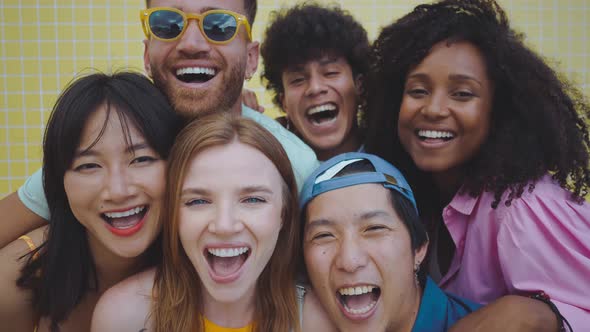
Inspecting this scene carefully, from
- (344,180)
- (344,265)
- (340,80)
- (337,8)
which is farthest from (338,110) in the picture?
(344,265)

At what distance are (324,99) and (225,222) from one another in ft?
5.02

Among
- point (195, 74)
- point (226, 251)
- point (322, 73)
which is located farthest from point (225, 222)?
point (322, 73)

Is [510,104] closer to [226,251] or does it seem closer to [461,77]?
[461,77]

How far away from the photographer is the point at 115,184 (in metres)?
2.44

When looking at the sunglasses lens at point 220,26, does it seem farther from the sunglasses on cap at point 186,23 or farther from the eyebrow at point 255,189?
the eyebrow at point 255,189

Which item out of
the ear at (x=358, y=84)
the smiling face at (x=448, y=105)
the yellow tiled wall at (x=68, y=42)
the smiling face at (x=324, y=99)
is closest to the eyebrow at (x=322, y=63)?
the smiling face at (x=324, y=99)

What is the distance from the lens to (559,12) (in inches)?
244

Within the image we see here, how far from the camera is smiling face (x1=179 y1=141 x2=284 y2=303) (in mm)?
2334

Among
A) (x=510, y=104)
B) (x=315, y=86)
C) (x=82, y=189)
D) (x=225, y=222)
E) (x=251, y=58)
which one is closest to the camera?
(x=225, y=222)

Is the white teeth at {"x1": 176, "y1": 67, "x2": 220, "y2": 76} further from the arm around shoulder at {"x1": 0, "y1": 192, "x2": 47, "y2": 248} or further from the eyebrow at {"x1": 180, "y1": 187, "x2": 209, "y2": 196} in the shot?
the arm around shoulder at {"x1": 0, "y1": 192, "x2": 47, "y2": 248}

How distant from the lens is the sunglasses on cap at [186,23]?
3.01 meters

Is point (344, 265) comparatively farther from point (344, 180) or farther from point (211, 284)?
point (211, 284)

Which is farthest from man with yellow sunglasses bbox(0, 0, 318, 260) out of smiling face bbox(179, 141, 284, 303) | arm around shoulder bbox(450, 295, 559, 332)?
arm around shoulder bbox(450, 295, 559, 332)

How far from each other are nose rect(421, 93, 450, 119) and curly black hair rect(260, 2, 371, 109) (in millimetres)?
894
